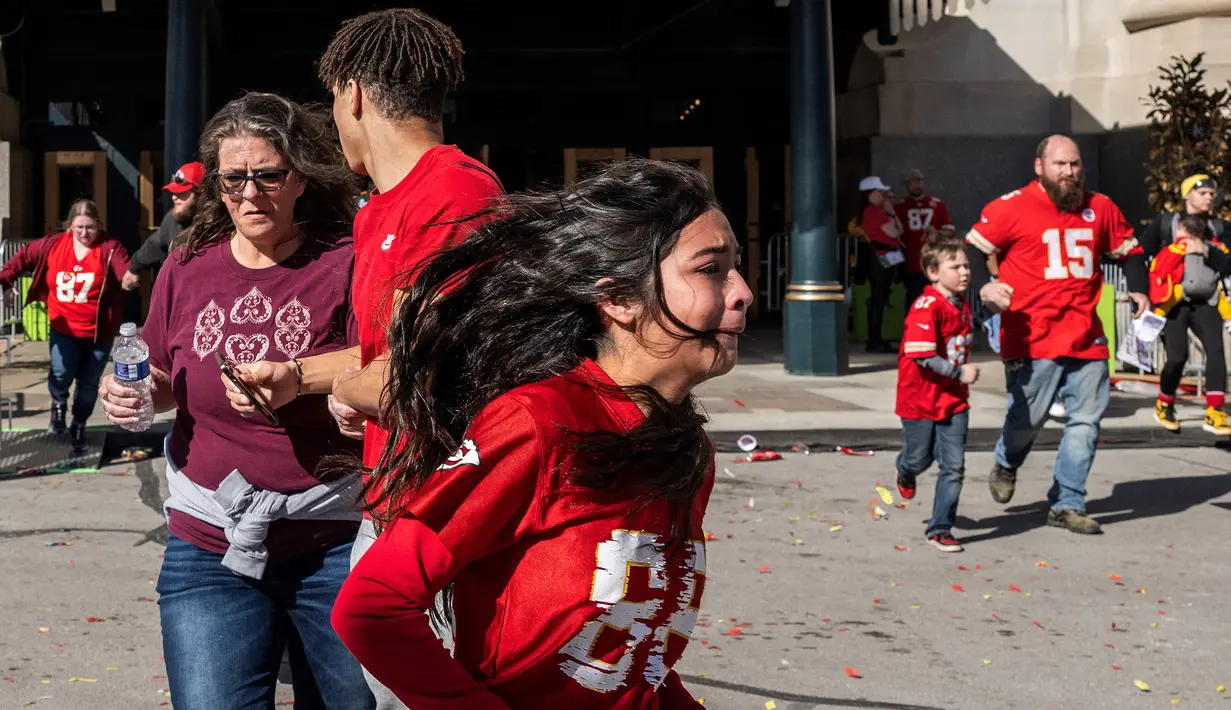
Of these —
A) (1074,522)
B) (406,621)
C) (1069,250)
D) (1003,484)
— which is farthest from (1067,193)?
(406,621)

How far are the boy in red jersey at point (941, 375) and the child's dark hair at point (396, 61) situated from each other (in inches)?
184

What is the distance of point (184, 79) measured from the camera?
14.8 m

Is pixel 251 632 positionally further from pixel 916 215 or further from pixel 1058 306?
pixel 916 215

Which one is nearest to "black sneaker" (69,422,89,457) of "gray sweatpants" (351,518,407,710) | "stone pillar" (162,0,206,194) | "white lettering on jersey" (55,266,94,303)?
"white lettering on jersey" (55,266,94,303)

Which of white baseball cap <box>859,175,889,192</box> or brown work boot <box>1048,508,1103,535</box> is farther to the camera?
white baseball cap <box>859,175,889,192</box>

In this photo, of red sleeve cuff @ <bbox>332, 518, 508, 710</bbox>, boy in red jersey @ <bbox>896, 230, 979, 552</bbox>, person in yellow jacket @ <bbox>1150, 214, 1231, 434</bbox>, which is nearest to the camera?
red sleeve cuff @ <bbox>332, 518, 508, 710</bbox>

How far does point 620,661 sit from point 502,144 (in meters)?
20.7

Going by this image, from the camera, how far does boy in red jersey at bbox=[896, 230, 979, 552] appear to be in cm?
753

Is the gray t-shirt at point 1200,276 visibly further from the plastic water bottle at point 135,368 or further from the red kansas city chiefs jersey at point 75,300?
the plastic water bottle at point 135,368

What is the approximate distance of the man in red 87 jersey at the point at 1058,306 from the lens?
8.16 metres

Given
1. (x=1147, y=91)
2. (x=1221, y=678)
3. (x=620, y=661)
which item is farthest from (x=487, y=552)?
(x=1147, y=91)

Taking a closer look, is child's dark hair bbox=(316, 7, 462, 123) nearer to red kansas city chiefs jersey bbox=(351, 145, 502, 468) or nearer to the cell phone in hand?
red kansas city chiefs jersey bbox=(351, 145, 502, 468)

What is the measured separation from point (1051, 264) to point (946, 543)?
1.72 m

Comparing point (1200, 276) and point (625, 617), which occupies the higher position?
point (1200, 276)
